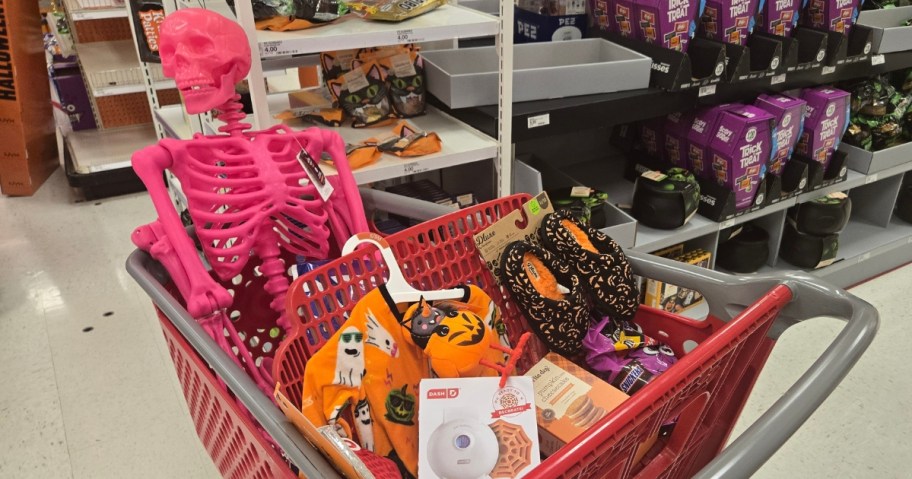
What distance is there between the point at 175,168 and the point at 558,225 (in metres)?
0.72

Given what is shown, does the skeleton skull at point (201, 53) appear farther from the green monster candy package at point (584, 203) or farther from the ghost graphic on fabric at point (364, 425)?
the green monster candy package at point (584, 203)

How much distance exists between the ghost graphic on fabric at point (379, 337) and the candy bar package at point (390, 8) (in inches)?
36.1

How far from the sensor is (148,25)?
267 cm

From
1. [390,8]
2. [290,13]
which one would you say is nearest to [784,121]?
[390,8]

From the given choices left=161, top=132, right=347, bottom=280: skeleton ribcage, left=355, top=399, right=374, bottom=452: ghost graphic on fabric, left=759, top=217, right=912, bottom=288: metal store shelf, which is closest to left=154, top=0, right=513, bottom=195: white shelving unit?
left=161, top=132, right=347, bottom=280: skeleton ribcage

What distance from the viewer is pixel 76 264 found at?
2916 millimetres

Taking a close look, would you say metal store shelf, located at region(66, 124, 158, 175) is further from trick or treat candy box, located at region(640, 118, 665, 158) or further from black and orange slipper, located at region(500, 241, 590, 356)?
black and orange slipper, located at region(500, 241, 590, 356)

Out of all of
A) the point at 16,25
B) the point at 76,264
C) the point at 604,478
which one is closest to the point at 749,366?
the point at 604,478

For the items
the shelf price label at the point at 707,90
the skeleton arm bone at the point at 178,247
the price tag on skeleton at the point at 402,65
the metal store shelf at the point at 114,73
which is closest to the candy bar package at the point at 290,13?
the price tag on skeleton at the point at 402,65

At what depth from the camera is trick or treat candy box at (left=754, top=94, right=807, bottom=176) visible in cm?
226

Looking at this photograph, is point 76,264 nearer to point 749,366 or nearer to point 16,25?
point 16,25

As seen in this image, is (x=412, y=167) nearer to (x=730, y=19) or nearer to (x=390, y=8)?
(x=390, y=8)

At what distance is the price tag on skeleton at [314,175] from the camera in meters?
1.25

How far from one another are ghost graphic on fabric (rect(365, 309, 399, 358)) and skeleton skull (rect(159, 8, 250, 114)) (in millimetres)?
518
